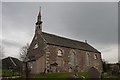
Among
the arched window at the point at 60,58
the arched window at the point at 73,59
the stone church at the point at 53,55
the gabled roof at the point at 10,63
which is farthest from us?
the gabled roof at the point at 10,63

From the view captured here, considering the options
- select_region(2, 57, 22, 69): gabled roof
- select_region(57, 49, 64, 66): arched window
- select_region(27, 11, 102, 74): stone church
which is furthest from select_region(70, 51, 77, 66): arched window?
select_region(2, 57, 22, 69): gabled roof

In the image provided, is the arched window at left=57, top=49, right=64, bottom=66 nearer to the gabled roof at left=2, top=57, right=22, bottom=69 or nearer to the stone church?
the stone church

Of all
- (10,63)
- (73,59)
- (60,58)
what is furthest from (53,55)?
(10,63)

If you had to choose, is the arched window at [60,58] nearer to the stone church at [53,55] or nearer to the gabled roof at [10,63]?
the stone church at [53,55]

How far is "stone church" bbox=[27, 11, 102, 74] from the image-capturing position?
40.3 m

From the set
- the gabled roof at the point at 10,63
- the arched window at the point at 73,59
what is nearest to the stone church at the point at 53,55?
the arched window at the point at 73,59

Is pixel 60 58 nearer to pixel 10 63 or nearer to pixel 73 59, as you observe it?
pixel 73 59

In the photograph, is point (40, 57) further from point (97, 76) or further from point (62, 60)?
point (97, 76)

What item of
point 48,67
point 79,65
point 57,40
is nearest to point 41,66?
point 48,67

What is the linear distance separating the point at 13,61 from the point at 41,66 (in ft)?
63.0

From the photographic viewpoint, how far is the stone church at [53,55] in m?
40.3

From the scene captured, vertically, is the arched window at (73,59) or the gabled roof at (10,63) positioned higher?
the arched window at (73,59)

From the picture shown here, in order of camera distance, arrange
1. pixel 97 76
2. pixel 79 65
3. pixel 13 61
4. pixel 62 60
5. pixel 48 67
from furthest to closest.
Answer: pixel 13 61
pixel 79 65
pixel 62 60
pixel 48 67
pixel 97 76

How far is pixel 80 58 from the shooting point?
48.7 m
